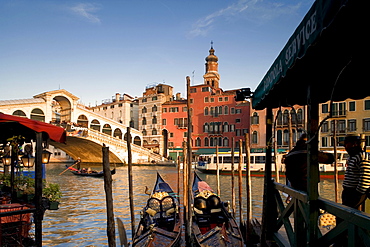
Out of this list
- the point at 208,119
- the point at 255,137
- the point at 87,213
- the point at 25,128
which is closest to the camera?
the point at 25,128

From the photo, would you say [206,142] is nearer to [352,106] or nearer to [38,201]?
[352,106]

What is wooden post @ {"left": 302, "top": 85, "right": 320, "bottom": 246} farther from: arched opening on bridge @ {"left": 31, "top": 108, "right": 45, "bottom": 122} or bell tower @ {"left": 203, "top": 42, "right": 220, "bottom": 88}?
bell tower @ {"left": 203, "top": 42, "right": 220, "bottom": 88}

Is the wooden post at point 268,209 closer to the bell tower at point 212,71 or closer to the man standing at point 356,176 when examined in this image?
the man standing at point 356,176

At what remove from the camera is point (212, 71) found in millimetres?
44250

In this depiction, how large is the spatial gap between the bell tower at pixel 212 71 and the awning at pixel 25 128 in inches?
1486

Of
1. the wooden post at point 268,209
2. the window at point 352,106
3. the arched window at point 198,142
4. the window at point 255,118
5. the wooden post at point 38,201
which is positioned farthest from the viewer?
the arched window at point 198,142

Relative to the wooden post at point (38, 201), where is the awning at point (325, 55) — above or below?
above

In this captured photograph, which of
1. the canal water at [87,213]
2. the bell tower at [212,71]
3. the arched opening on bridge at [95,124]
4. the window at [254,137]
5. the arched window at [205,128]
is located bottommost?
the canal water at [87,213]

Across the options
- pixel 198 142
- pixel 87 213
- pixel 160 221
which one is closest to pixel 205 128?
pixel 198 142

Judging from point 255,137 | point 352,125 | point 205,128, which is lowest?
point 255,137

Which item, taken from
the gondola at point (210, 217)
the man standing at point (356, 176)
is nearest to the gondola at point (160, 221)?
the gondola at point (210, 217)

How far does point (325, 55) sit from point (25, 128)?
492 cm

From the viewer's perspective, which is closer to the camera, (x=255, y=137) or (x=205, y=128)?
(x=255, y=137)

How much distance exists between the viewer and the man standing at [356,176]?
307 centimetres
